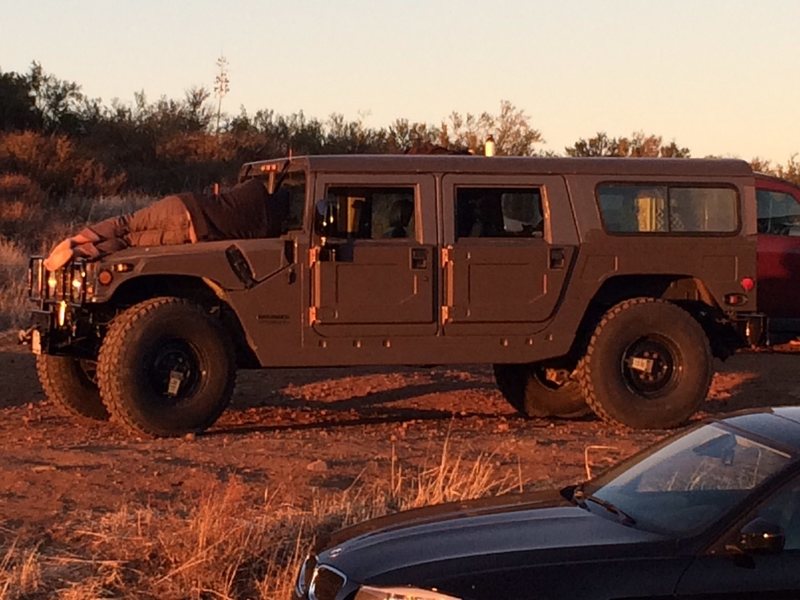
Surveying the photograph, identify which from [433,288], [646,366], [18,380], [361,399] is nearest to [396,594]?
[433,288]

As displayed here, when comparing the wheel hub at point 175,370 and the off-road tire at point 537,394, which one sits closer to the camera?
the wheel hub at point 175,370

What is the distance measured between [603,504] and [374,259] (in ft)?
17.4

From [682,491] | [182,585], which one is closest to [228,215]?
[182,585]

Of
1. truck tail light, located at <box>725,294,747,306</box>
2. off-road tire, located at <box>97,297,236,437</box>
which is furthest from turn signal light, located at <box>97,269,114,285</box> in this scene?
truck tail light, located at <box>725,294,747,306</box>

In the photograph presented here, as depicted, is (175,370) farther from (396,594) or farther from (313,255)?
(396,594)

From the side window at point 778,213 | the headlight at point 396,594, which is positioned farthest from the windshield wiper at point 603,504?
the side window at point 778,213

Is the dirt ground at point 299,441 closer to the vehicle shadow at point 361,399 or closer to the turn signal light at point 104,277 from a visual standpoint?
the vehicle shadow at point 361,399

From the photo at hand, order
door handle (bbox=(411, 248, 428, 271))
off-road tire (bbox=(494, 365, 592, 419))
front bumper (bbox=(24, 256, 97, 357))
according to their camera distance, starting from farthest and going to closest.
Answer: off-road tire (bbox=(494, 365, 592, 419)), door handle (bbox=(411, 248, 428, 271)), front bumper (bbox=(24, 256, 97, 357))

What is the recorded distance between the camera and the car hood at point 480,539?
4945mm

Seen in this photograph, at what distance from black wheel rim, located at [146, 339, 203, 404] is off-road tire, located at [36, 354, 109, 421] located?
1.14m

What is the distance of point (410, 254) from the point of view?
35.1 feet

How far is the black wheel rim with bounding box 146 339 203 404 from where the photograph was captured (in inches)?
413

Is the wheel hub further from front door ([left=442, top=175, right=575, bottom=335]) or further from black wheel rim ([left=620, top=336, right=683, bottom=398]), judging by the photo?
black wheel rim ([left=620, top=336, right=683, bottom=398])

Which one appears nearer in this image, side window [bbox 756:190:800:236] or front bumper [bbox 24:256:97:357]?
front bumper [bbox 24:256:97:357]
